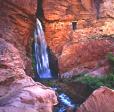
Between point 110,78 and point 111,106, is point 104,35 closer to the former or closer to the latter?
point 110,78

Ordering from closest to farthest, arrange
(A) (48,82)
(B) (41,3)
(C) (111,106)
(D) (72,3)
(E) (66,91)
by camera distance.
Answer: (C) (111,106) < (E) (66,91) < (A) (48,82) < (B) (41,3) < (D) (72,3)

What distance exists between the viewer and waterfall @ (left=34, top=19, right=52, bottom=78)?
15484 mm

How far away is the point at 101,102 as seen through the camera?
9.98m

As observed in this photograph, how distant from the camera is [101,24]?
1781 cm

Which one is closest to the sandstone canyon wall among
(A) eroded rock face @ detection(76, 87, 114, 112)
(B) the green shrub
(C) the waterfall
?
(C) the waterfall

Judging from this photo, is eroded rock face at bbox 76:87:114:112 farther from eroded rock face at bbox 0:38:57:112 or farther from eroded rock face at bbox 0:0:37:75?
eroded rock face at bbox 0:0:37:75

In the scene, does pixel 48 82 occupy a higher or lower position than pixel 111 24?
lower

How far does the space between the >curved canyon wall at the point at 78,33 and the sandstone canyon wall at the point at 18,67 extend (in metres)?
1.42

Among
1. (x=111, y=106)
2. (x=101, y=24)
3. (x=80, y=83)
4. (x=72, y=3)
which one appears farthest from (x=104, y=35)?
(x=111, y=106)

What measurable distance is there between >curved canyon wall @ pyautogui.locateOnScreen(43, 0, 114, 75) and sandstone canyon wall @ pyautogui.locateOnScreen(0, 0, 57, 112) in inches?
55.7

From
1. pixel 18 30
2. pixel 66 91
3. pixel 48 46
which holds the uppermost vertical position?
pixel 18 30

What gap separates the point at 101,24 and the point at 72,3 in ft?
6.86

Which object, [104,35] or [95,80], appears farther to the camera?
[104,35]

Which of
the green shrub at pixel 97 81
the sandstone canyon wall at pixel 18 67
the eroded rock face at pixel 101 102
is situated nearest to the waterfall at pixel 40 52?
the sandstone canyon wall at pixel 18 67
